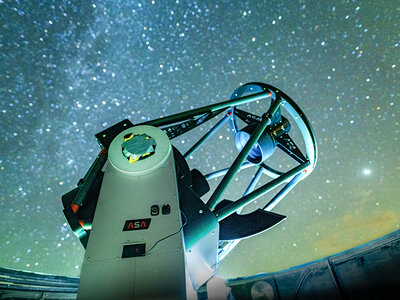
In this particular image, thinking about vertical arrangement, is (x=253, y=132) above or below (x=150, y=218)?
above

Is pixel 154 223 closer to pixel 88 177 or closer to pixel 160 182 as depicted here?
pixel 160 182

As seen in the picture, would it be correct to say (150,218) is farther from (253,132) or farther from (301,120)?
(301,120)

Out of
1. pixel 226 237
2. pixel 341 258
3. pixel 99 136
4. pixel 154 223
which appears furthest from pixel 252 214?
pixel 99 136

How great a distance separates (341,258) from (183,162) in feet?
7.45

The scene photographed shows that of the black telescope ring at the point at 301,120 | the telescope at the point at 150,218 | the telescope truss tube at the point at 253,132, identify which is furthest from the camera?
the black telescope ring at the point at 301,120

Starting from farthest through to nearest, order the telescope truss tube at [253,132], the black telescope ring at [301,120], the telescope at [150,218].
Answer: the black telescope ring at [301,120]
the telescope truss tube at [253,132]
the telescope at [150,218]

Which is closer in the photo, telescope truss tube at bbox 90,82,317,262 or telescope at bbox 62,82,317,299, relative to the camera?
telescope at bbox 62,82,317,299

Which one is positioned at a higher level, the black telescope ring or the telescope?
the black telescope ring

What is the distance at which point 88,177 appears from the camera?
6.61 feet

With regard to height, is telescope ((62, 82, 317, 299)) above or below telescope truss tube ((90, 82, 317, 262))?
below

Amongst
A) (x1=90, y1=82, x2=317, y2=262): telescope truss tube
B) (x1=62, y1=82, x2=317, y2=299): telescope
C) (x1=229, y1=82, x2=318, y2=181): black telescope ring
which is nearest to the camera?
(x1=62, y1=82, x2=317, y2=299): telescope

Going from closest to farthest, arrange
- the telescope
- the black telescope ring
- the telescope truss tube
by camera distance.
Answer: the telescope < the telescope truss tube < the black telescope ring

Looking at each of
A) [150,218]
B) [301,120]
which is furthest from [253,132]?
[150,218]

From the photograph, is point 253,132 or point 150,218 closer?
point 150,218
